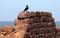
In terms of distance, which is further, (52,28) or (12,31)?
(52,28)

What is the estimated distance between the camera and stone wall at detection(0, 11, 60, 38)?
12719 mm

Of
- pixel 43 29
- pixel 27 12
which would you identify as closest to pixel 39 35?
pixel 43 29

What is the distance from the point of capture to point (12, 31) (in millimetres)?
12852

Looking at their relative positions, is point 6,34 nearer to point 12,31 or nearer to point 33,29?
point 12,31

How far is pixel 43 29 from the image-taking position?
522 inches

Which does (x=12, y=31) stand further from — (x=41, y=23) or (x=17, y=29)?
(x=41, y=23)

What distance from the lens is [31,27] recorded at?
1287 centimetres

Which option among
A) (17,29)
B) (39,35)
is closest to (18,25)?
(17,29)

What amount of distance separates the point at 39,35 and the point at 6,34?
1.63 metres

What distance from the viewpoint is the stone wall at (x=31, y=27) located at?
12719 millimetres

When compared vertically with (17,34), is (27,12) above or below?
above

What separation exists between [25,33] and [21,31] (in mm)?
246

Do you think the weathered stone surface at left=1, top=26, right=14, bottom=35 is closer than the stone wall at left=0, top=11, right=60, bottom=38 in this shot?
No

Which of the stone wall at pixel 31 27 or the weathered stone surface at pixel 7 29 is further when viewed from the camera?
the weathered stone surface at pixel 7 29
